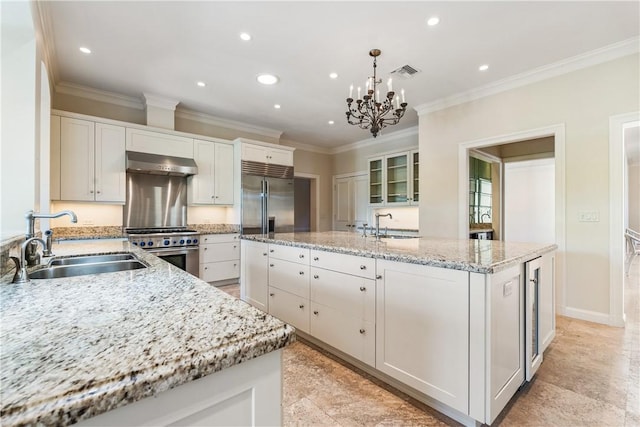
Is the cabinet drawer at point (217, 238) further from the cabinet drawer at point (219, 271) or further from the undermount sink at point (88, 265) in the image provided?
the undermount sink at point (88, 265)

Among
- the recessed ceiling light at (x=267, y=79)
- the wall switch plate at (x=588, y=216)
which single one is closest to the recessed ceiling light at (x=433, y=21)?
the recessed ceiling light at (x=267, y=79)

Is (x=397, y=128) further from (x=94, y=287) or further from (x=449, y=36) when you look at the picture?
(x=94, y=287)

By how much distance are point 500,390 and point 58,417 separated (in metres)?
1.84

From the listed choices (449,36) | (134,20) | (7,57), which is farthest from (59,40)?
(449,36)

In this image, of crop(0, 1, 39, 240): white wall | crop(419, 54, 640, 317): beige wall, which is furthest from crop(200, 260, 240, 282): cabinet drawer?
crop(419, 54, 640, 317): beige wall

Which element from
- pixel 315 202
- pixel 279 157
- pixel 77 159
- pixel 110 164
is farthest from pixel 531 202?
pixel 77 159

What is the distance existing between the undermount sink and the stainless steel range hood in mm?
2421

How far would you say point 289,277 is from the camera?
8.80 ft

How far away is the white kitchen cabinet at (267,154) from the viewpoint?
4.88 meters

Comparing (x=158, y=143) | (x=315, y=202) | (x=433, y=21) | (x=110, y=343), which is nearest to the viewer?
(x=110, y=343)

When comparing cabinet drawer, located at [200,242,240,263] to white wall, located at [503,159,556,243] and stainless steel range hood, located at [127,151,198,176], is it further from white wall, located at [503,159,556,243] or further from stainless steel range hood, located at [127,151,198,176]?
white wall, located at [503,159,556,243]

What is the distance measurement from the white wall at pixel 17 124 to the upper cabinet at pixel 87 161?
1.42 m

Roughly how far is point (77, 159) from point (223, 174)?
187 centimetres

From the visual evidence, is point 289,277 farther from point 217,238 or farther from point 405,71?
point 405,71
